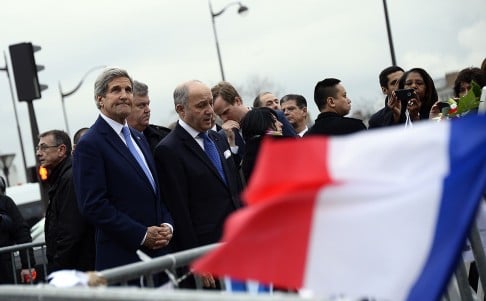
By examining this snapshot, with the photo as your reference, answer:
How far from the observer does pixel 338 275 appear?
2.76 m

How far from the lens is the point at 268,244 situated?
2.74 m

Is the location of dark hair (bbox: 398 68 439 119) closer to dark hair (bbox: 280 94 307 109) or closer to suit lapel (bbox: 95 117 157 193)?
dark hair (bbox: 280 94 307 109)

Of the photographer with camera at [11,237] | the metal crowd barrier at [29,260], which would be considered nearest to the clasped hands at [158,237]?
the metal crowd barrier at [29,260]

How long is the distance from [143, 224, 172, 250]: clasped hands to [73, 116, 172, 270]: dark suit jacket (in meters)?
0.05

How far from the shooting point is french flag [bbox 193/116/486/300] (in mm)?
2715

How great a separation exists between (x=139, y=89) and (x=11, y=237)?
360 cm

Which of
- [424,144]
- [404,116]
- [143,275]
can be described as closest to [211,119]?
[404,116]

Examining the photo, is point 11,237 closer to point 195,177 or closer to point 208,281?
point 195,177

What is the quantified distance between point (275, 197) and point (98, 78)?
426cm

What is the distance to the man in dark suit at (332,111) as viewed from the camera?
330 inches

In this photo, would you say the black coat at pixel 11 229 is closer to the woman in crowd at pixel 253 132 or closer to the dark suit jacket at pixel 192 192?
the woman in crowd at pixel 253 132

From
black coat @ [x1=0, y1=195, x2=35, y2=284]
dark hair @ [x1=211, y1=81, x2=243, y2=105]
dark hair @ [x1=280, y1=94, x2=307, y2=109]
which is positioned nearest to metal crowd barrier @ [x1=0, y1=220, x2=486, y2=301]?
dark hair @ [x1=211, y1=81, x2=243, y2=105]

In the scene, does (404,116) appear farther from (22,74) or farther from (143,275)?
(22,74)

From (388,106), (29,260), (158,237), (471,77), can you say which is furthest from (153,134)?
(471,77)
